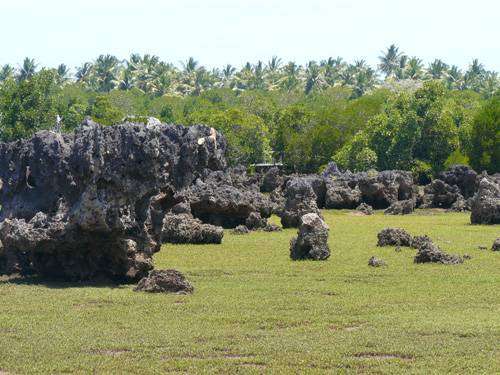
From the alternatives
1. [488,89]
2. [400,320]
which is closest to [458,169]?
[400,320]

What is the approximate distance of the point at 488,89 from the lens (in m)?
165

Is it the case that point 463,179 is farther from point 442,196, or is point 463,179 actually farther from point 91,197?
point 91,197

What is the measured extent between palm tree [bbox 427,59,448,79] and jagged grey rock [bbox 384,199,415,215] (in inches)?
4913

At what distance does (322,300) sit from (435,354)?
20.2 ft

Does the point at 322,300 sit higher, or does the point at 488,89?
the point at 488,89

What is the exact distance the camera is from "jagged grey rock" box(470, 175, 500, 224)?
4591 centimetres

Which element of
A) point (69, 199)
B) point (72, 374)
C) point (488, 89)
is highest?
point (488, 89)

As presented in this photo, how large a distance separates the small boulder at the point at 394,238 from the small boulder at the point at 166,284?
12857mm

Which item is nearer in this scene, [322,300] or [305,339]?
[305,339]

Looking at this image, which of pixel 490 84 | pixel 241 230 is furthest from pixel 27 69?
pixel 241 230

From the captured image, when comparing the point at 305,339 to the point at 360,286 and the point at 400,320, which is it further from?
the point at 360,286

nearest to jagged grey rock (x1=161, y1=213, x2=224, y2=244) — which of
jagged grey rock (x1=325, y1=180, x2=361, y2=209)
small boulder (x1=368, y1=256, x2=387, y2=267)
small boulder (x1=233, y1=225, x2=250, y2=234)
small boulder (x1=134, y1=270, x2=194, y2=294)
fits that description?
small boulder (x1=233, y1=225, x2=250, y2=234)

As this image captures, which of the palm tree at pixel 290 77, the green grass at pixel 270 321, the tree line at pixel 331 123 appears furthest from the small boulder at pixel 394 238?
the palm tree at pixel 290 77

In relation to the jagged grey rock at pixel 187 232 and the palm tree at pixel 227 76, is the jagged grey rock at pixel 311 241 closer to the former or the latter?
the jagged grey rock at pixel 187 232
